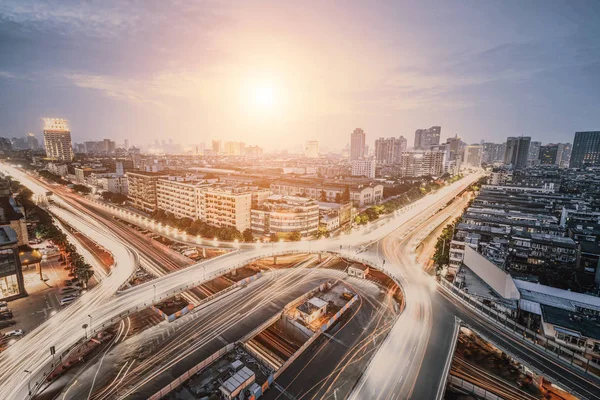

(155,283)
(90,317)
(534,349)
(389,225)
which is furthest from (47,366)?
(389,225)

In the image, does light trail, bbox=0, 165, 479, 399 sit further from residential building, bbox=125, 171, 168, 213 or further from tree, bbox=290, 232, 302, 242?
residential building, bbox=125, 171, 168, 213

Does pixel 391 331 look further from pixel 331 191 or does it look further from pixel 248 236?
pixel 331 191

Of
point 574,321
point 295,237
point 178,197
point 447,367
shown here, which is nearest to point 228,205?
point 295,237

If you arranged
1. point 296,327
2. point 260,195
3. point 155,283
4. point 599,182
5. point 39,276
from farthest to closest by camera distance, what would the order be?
point 599,182, point 260,195, point 39,276, point 155,283, point 296,327

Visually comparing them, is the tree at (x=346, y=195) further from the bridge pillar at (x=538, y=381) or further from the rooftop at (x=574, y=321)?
the bridge pillar at (x=538, y=381)

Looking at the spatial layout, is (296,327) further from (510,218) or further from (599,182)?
(599,182)

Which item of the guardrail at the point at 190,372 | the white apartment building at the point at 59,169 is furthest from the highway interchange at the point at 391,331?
the white apartment building at the point at 59,169
